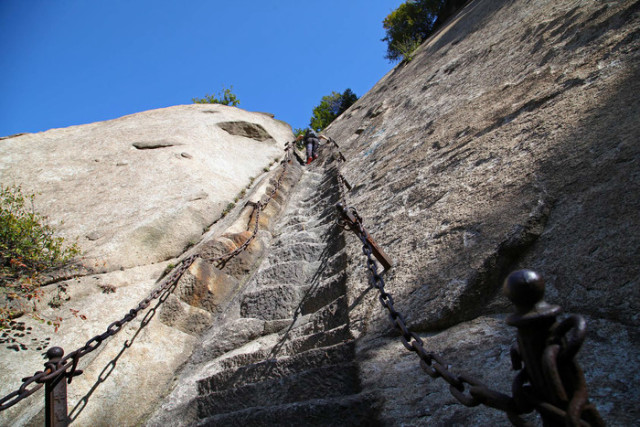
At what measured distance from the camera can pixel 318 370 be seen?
6.48 ft

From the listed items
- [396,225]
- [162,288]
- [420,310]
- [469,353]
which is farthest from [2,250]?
[469,353]

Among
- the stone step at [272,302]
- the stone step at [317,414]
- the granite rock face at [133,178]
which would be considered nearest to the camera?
the stone step at [317,414]

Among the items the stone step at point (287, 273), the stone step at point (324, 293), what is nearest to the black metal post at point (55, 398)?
the stone step at point (324, 293)

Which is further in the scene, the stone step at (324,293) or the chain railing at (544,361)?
the stone step at (324,293)

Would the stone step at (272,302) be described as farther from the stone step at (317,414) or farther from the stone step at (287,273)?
the stone step at (317,414)

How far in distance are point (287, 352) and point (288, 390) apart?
429mm

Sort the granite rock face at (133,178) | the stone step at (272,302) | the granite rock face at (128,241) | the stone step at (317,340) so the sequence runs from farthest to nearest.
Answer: the granite rock face at (133,178), the stone step at (272,302), the granite rock face at (128,241), the stone step at (317,340)

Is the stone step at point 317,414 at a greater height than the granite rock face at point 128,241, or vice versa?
the granite rock face at point 128,241

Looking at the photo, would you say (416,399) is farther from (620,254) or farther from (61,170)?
(61,170)

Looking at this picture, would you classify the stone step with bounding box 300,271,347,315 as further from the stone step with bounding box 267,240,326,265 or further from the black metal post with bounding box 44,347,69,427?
the black metal post with bounding box 44,347,69,427

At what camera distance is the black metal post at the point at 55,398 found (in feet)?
6.15

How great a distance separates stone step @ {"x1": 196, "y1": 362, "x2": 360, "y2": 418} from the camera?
1838 millimetres

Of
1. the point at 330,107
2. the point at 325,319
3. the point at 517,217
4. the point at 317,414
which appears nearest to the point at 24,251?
the point at 325,319

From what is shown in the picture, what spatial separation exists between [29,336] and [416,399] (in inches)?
127
